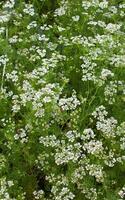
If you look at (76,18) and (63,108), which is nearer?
(63,108)

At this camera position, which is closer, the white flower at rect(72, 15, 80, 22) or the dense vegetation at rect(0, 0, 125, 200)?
the dense vegetation at rect(0, 0, 125, 200)

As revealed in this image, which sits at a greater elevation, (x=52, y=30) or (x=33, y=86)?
(x=52, y=30)

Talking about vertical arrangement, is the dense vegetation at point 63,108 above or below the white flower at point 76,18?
below

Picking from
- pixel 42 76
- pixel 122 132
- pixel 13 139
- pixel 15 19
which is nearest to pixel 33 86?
pixel 42 76

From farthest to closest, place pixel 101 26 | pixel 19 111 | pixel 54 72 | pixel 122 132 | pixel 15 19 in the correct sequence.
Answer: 1. pixel 15 19
2. pixel 101 26
3. pixel 54 72
4. pixel 19 111
5. pixel 122 132

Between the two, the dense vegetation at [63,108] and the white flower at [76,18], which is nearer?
the dense vegetation at [63,108]

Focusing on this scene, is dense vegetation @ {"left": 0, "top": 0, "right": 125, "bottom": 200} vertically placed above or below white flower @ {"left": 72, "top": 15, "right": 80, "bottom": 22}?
below

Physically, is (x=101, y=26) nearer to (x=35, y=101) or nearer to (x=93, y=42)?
(x=93, y=42)

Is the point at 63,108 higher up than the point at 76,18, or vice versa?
the point at 76,18
